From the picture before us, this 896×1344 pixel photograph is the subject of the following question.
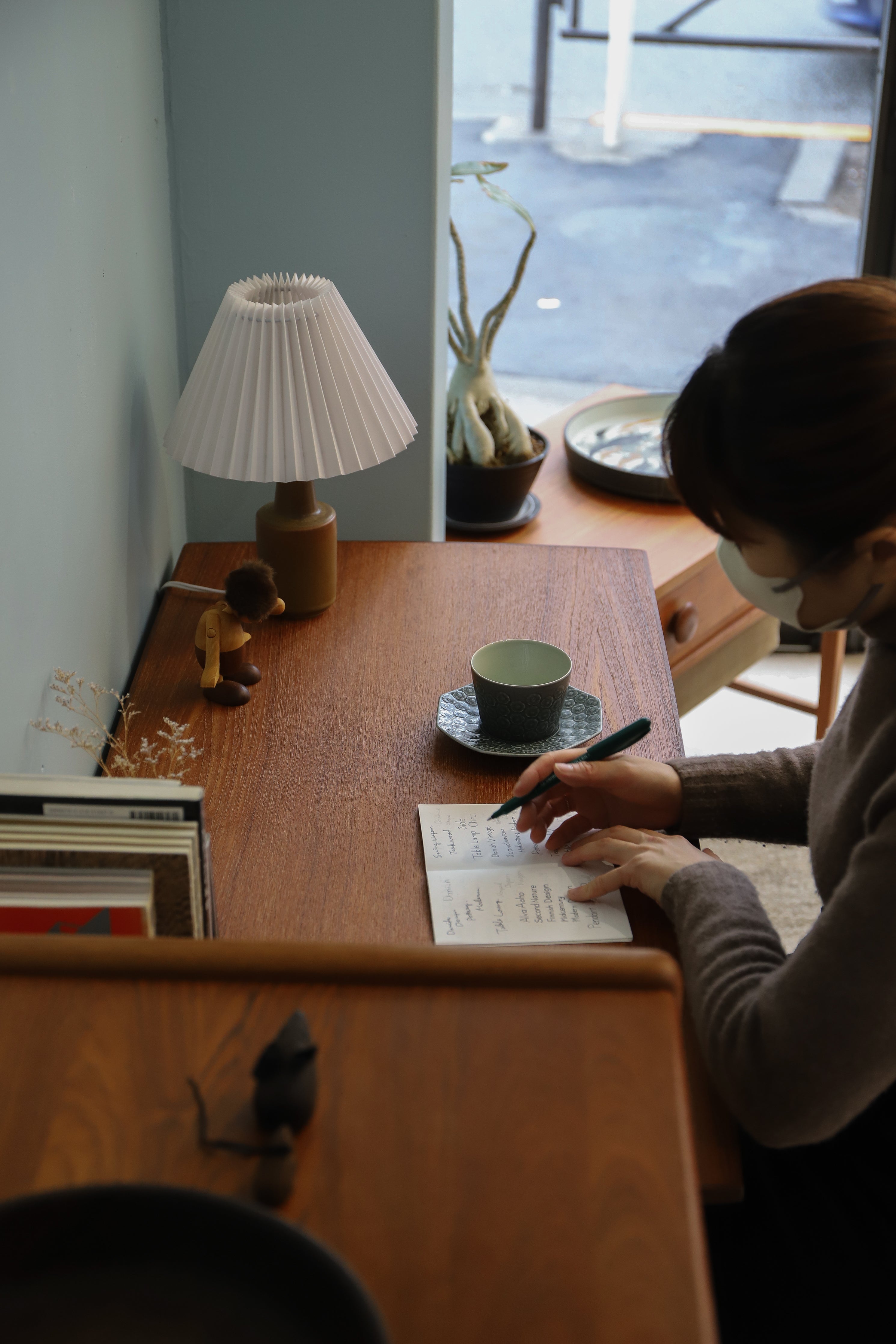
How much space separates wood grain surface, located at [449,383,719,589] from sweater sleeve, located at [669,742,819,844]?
61cm

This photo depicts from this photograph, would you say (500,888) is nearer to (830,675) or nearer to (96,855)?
(96,855)

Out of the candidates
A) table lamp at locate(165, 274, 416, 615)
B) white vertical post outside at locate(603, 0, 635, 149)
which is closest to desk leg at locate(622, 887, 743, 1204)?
table lamp at locate(165, 274, 416, 615)

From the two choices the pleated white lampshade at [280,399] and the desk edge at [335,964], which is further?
the pleated white lampshade at [280,399]

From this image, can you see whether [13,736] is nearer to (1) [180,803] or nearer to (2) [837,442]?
(1) [180,803]

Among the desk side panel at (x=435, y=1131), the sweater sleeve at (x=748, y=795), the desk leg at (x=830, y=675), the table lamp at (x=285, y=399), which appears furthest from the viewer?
the desk leg at (x=830, y=675)

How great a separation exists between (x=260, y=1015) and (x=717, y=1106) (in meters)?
0.37

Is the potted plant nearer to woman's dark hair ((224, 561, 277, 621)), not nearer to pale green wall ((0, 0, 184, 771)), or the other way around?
pale green wall ((0, 0, 184, 771))

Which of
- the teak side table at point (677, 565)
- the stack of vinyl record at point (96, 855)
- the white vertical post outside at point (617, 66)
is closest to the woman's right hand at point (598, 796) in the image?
the stack of vinyl record at point (96, 855)

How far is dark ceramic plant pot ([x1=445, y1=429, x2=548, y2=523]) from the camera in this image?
1.72 meters

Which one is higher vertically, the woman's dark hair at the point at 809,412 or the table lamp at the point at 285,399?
the woman's dark hair at the point at 809,412

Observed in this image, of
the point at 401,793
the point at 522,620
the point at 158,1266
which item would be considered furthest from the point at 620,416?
the point at 158,1266

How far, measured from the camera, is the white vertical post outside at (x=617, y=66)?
201 centimetres

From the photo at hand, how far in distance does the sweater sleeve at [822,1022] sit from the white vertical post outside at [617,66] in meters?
1.76

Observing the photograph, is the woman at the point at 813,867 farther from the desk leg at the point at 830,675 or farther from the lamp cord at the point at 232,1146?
the desk leg at the point at 830,675
